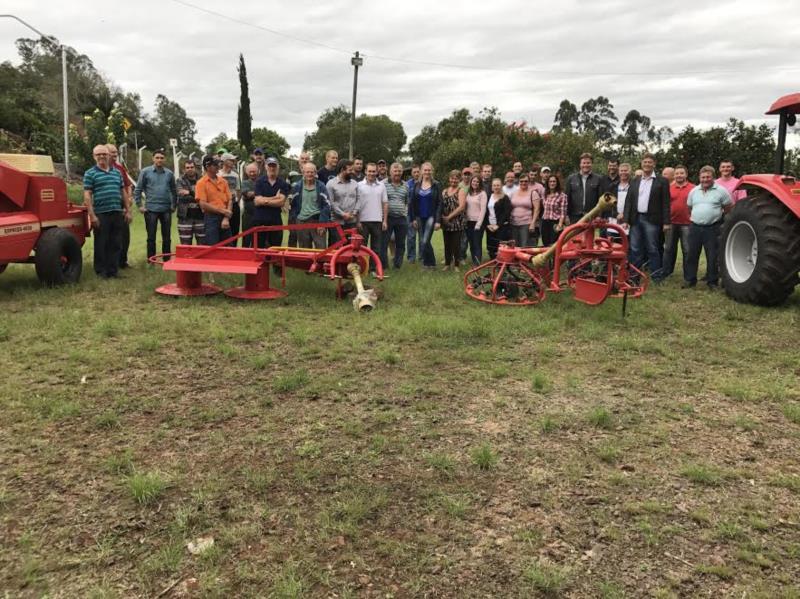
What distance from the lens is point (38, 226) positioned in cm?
673

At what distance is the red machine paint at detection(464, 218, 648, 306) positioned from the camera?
605 centimetres

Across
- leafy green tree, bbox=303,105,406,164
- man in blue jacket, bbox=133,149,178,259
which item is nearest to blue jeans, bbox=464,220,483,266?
man in blue jacket, bbox=133,149,178,259

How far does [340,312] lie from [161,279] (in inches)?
108

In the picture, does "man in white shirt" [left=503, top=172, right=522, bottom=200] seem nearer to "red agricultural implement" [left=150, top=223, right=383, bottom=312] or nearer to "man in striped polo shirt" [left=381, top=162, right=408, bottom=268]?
"man in striped polo shirt" [left=381, top=162, right=408, bottom=268]

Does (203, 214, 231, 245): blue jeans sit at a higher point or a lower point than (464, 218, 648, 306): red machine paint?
higher

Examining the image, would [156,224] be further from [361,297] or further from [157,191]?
[361,297]

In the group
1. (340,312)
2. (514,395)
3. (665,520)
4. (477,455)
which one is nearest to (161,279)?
(340,312)

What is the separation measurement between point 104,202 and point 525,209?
214 inches

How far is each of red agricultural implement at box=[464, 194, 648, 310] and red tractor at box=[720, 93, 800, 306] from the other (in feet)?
3.42

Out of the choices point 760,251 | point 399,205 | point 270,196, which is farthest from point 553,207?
point 270,196

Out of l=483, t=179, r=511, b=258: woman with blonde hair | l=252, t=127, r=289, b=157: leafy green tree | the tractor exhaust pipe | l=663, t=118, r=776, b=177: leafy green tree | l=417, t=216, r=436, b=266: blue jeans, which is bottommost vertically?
the tractor exhaust pipe

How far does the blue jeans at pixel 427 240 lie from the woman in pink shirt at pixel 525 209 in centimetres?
117

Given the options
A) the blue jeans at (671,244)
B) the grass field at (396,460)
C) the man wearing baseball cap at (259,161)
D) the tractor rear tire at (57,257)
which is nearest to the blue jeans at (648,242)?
the blue jeans at (671,244)

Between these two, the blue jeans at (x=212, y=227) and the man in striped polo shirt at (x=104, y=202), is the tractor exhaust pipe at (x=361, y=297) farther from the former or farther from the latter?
the man in striped polo shirt at (x=104, y=202)
